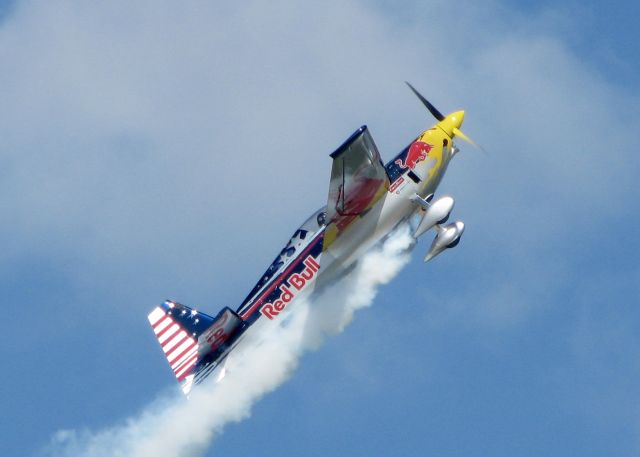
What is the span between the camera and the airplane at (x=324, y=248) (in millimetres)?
27578

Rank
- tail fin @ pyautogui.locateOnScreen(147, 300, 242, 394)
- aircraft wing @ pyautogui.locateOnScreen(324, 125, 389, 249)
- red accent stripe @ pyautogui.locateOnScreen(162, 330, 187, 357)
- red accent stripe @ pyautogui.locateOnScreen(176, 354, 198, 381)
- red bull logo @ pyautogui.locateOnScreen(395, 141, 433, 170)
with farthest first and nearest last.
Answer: red bull logo @ pyautogui.locateOnScreen(395, 141, 433, 170) < red accent stripe @ pyautogui.locateOnScreen(162, 330, 187, 357) < red accent stripe @ pyautogui.locateOnScreen(176, 354, 198, 381) < tail fin @ pyautogui.locateOnScreen(147, 300, 242, 394) < aircraft wing @ pyautogui.locateOnScreen(324, 125, 389, 249)

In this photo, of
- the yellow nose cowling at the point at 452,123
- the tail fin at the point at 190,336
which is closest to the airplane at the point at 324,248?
the tail fin at the point at 190,336

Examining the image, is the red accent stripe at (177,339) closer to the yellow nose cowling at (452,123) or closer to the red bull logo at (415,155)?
the red bull logo at (415,155)

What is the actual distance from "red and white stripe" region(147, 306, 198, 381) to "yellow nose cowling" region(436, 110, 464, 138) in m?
7.63

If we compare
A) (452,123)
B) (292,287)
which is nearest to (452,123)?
(452,123)

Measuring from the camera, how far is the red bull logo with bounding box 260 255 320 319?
28.1 metres

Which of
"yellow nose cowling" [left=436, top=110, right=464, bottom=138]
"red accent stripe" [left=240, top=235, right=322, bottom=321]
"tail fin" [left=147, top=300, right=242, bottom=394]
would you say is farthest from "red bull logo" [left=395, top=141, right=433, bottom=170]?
"tail fin" [left=147, top=300, right=242, bottom=394]

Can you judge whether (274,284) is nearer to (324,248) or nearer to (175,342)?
(324,248)

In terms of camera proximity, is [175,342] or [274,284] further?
[175,342]

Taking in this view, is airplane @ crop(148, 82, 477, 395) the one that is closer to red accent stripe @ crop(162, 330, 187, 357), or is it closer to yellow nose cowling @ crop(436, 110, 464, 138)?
red accent stripe @ crop(162, 330, 187, 357)

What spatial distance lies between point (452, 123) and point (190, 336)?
789 cm

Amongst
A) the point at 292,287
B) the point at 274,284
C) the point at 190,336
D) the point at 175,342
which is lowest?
the point at 292,287

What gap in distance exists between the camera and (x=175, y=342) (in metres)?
28.6

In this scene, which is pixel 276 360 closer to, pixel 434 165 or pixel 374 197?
pixel 374 197
